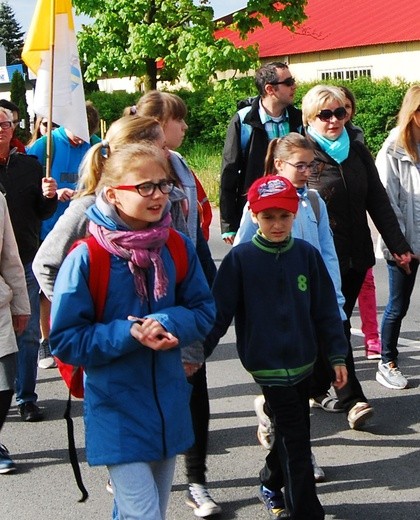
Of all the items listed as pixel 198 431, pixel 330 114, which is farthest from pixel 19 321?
pixel 330 114

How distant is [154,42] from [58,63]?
22430 mm

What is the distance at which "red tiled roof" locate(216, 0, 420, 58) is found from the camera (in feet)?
122

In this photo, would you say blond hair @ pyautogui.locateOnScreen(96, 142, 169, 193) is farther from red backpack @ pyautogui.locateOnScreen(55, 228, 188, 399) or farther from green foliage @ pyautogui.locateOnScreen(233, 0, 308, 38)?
green foliage @ pyautogui.locateOnScreen(233, 0, 308, 38)

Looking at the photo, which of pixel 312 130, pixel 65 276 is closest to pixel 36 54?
pixel 312 130

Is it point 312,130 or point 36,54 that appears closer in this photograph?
point 312,130

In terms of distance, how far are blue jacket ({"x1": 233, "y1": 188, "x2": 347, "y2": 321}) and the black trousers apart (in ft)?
2.34

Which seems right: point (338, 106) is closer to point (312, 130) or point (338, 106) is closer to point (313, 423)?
point (312, 130)

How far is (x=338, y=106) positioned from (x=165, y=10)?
79.9 ft

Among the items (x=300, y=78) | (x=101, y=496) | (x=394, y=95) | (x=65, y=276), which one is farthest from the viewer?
(x=300, y=78)

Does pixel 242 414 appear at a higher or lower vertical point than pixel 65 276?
lower

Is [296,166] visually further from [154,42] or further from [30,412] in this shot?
[154,42]

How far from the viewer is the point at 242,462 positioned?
238 inches

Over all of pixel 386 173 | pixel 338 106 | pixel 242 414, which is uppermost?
pixel 338 106

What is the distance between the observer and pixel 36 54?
7434 millimetres
